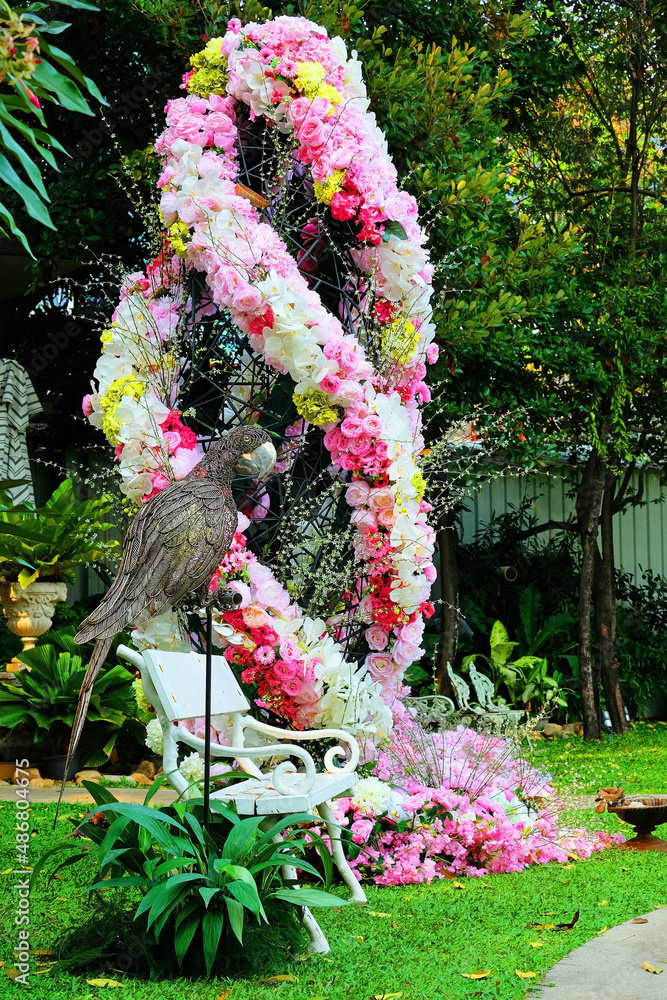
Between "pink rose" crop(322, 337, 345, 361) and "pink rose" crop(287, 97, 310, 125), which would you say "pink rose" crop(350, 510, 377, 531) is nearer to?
"pink rose" crop(322, 337, 345, 361)

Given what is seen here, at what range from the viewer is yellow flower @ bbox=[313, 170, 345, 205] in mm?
4355

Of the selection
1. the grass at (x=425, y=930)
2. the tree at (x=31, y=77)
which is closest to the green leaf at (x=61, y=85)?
the tree at (x=31, y=77)

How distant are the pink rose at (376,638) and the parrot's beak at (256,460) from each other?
1.49m

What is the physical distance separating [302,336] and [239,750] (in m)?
1.63

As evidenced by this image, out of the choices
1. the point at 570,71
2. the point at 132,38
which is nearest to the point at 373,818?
the point at 132,38

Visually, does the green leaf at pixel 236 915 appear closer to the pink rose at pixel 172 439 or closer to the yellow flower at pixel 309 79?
the pink rose at pixel 172 439

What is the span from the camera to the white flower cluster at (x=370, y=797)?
420cm

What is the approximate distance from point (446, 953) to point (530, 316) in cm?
440

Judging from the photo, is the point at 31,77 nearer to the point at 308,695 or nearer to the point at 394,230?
the point at 394,230

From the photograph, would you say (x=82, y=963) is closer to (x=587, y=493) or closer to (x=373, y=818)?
(x=373, y=818)

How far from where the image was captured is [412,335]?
4551mm

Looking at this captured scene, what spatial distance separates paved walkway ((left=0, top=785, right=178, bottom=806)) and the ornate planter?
3.34 ft

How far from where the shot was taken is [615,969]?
122 inches

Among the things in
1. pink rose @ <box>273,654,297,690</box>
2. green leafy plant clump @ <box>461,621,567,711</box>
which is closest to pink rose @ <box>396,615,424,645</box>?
pink rose @ <box>273,654,297,690</box>
